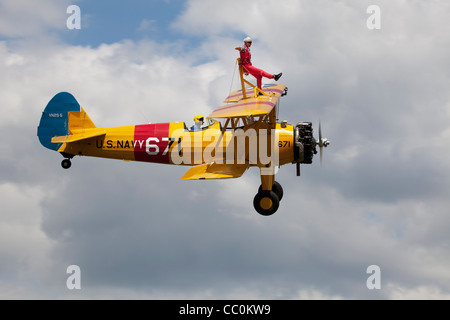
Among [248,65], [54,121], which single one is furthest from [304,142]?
[54,121]

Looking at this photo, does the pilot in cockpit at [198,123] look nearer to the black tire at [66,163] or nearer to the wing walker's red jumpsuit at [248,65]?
the wing walker's red jumpsuit at [248,65]

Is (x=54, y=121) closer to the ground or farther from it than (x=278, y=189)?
farther from it

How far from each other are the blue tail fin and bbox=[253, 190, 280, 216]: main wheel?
257 inches

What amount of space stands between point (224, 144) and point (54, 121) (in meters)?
5.60

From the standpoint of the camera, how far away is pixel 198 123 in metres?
20.2

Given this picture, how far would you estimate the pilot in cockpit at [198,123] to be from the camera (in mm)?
20125

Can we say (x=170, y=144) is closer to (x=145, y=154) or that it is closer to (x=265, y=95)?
(x=145, y=154)

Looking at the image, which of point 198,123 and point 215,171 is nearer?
point 215,171

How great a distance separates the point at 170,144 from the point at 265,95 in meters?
3.17

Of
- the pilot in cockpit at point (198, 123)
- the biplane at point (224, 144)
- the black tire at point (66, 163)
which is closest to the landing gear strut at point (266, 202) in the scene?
the biplane at point (224, 144)

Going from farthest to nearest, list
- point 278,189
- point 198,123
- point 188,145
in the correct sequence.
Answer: point 278,189, point 198,123, point 188,145

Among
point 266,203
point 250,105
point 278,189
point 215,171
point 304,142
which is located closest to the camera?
point 250,105

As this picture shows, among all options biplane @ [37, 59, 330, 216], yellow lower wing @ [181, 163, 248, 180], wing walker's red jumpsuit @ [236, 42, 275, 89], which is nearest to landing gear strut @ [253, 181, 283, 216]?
biplane @ [37, 59, 330, 216]

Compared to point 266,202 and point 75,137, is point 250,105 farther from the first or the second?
point 75,137
